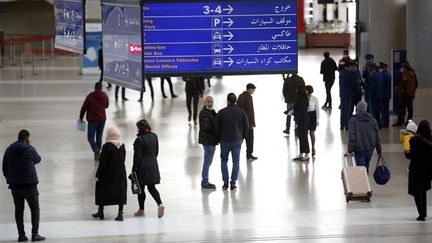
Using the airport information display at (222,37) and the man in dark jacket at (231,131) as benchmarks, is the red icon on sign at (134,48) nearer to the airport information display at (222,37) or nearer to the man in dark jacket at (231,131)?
the airport information display at (222,37)

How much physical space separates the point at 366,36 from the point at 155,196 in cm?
1618

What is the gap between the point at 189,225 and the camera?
1559 cm

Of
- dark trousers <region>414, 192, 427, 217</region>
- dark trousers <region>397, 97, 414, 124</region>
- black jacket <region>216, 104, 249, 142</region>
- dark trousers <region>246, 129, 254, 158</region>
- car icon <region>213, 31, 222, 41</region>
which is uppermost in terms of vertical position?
car icon <region>213, 31, 222, 41</region>

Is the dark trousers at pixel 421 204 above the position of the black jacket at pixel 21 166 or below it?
below

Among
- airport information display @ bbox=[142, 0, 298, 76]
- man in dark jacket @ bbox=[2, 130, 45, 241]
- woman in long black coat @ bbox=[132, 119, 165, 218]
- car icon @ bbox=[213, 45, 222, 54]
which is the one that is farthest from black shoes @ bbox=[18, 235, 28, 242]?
car icon @ bbox=[213, 45, 222, 54]

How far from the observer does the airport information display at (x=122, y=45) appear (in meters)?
14.5

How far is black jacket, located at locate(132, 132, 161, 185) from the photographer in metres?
16.0

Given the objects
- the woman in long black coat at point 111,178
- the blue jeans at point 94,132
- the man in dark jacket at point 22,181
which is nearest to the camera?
the man in dark jacket at point 22,181

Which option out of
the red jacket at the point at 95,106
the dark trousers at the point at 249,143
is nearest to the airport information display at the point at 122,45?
the red jacket at the point at 95,106

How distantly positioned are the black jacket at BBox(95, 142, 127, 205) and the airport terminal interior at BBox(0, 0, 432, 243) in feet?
1.03

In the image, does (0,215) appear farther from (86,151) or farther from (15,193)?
(86,151)

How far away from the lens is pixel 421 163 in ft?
51.2

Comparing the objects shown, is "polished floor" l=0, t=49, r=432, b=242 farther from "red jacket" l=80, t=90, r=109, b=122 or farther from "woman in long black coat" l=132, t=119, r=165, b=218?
"red jacket" l=80, t=90, r=109, b=122

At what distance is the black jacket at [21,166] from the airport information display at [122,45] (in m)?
1.47
